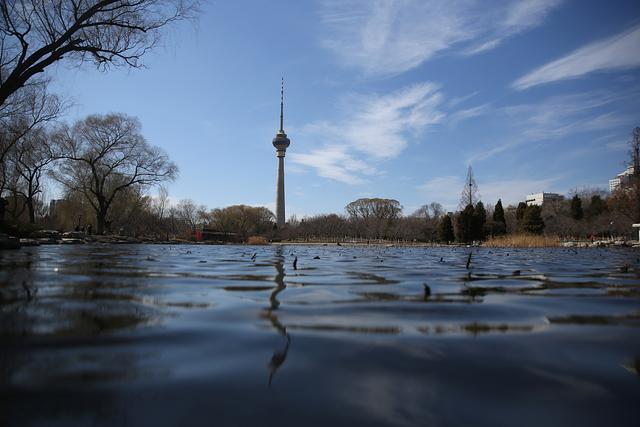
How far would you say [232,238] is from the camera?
2611 inches

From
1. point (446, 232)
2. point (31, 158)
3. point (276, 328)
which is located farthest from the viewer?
point (446, 232)

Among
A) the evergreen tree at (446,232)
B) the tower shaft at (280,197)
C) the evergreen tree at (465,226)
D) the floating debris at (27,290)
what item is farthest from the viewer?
the tower shaft at (280,197)

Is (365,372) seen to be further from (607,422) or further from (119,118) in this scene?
(119,118)

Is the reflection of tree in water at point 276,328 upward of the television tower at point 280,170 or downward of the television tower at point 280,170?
downward

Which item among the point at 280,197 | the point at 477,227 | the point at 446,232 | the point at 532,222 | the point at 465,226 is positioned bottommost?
the point at 446,232

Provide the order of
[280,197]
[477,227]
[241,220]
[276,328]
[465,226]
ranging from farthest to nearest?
1. [280,197]
2. [241,220]
3. [477,227]
4. [465,226]
5. [276,328]

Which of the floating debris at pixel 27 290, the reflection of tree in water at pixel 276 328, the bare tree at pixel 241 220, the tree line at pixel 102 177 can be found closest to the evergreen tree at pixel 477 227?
the tree line at pixel 102 177

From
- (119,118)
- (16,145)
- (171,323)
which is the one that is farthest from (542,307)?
(119,118)

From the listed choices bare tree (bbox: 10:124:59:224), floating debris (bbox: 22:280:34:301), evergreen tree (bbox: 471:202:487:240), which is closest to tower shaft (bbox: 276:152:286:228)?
evergreen tree (bbox: 471:202:487:240)

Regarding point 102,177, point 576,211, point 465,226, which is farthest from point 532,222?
point 102,177

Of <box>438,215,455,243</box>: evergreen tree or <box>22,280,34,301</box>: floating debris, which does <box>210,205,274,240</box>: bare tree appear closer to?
<box>438,215,455,243</box>: evergreen tree

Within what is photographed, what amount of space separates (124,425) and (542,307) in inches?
121

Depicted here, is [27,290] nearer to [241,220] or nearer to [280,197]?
[241,220]

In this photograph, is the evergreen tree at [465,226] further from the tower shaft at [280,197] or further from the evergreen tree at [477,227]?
the tower shaft at [280,197]
